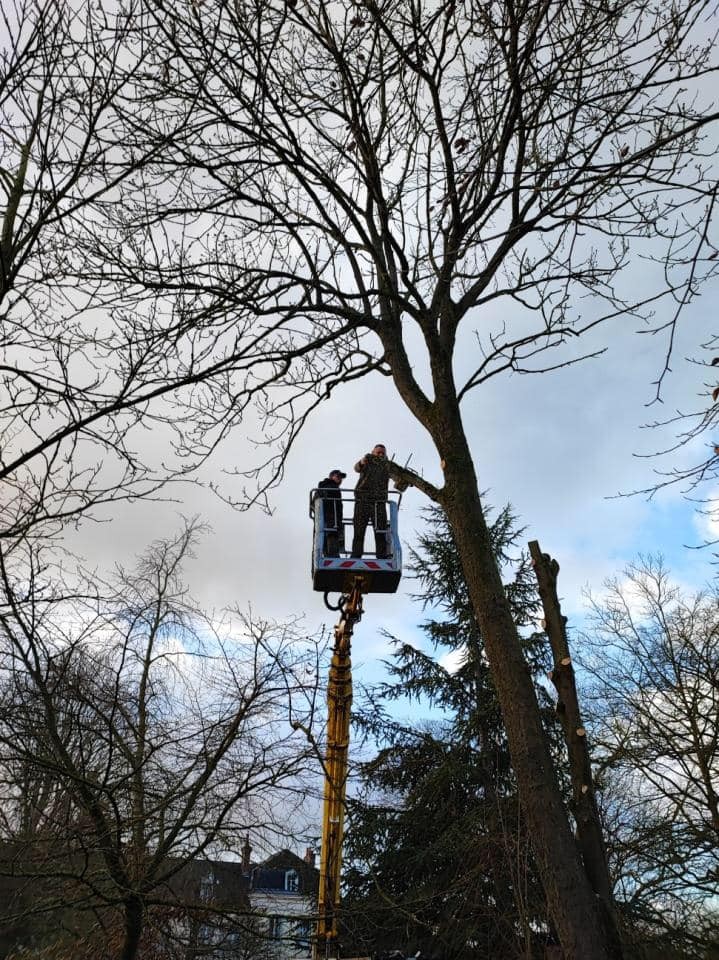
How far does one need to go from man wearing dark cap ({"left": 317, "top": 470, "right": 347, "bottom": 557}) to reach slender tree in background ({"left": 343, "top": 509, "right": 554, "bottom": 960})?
420 cm

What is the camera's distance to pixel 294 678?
220 inches

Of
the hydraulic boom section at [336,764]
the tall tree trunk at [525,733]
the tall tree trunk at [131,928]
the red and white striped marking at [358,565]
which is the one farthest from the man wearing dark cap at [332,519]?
the tall tree trunk at [131,928]

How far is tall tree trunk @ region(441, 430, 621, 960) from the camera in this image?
4.09 meters

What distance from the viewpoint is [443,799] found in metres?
12.8

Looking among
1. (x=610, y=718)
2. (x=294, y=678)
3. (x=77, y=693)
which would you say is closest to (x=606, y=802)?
(x=610, y=718)

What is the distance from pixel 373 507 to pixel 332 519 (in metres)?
0.42

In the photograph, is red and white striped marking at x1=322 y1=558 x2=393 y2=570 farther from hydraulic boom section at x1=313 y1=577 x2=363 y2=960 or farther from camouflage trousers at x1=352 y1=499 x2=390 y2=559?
hydraulic boom section at x1=313 y1=577 x2=363 y2=960

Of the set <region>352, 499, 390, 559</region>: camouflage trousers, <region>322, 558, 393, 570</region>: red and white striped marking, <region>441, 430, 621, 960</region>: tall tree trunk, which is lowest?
<region>441, 430, 621, 960</region>: tall tree trunk

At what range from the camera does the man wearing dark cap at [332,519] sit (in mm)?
7844

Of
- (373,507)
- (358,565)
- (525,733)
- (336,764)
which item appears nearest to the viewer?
(525,733)

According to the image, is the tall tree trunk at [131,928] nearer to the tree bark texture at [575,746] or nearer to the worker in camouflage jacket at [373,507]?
the tree bark texture at [575,746]

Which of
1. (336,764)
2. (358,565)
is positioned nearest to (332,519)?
(358,565)

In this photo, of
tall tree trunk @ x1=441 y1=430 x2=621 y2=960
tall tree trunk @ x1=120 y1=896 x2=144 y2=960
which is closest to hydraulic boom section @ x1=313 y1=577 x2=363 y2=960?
tall tree trunk @ x1=120 y1=896 x2=144 y2=960

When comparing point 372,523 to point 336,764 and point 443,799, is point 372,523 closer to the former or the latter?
point 336,764
